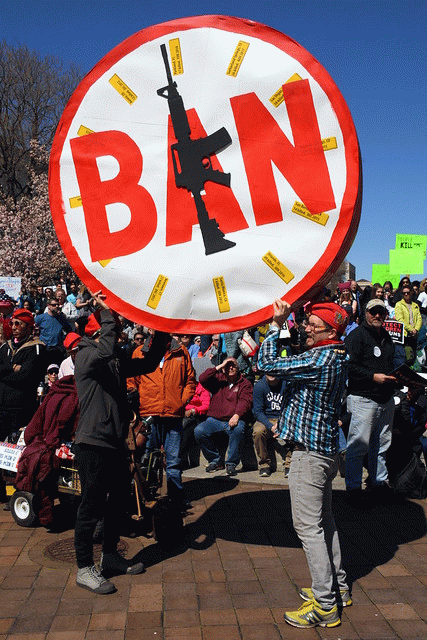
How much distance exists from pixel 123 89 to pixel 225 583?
3.39m

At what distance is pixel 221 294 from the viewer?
12.3 ft

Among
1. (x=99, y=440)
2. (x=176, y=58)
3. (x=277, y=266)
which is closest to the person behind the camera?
(x=277, y=266)

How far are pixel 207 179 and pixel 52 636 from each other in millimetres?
2848

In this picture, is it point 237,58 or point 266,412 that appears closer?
point 237,58

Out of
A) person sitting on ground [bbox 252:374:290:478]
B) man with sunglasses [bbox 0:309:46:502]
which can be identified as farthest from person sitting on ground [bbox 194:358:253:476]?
man with sunglasses [bbox 0:309:46:502]

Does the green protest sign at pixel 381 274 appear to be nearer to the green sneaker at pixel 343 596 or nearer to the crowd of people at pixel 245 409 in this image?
the crowd of people at pixel 245 409

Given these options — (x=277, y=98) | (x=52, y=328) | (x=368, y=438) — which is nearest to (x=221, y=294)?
(x=277, y=98)

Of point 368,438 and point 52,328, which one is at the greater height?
point 52,328

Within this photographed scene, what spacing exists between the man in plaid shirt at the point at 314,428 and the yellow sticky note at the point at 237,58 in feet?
4.87

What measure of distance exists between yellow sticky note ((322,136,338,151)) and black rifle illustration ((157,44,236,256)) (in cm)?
55

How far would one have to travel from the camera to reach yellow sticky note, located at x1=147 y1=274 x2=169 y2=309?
3.82m

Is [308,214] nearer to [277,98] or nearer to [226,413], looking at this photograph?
[277,98]

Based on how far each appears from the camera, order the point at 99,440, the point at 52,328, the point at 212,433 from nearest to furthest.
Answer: the point at 99,440 < the point at 212,433 < the point at 52,328

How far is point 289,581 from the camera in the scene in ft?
15.0
